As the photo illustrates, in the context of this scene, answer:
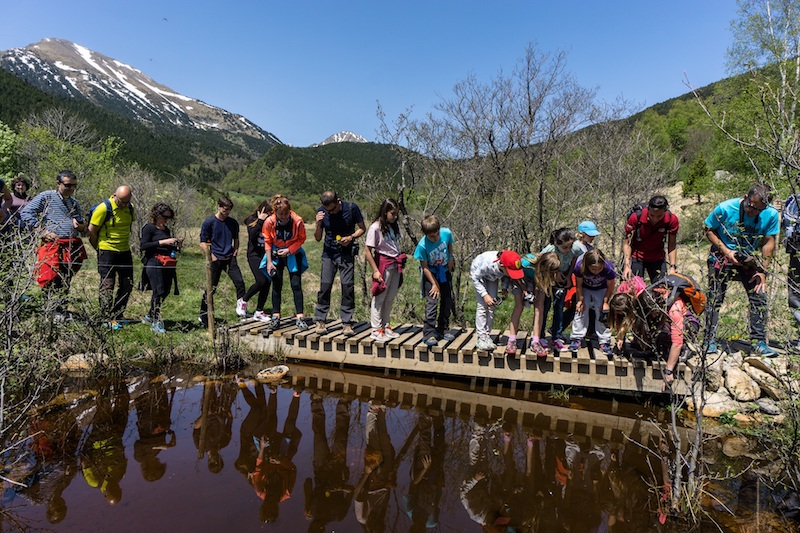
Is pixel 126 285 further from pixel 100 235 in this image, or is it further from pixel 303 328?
pixel 303 328

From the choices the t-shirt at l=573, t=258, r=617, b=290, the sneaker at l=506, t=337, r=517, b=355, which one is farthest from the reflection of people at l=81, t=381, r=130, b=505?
the t-shirt at l=573, t=258, r=617, b=290

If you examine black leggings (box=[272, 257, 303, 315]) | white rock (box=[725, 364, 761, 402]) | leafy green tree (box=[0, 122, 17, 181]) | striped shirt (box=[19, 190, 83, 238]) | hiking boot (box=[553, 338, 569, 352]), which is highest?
leafy green tree (box=[0, 122, 17, 181])

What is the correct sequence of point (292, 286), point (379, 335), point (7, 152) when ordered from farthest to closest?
point (7, 152) < point (292, 286) < point (379, 335)

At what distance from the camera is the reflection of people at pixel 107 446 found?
3.66 meters

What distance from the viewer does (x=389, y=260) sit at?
6.10 metres

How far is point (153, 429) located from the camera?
462 centimetres

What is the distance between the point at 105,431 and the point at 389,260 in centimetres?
358

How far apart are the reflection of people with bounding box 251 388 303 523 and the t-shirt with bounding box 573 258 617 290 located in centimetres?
362

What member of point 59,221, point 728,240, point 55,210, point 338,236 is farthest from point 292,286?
point 728,240

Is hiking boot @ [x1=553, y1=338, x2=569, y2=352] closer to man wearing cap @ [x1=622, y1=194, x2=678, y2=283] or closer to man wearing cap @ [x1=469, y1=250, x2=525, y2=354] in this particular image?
man wearing cap @ [x1=469, y1=250, x2=525, y2=354]

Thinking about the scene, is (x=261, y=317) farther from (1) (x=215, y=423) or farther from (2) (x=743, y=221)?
(2) (x=743, y=221)

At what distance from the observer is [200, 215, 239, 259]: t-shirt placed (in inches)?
279

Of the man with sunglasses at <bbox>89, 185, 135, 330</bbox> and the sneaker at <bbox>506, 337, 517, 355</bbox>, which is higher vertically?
the man with sunglasses at <bbox>89, 185, 135, 330</bbox>

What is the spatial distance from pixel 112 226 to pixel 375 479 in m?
5.38
